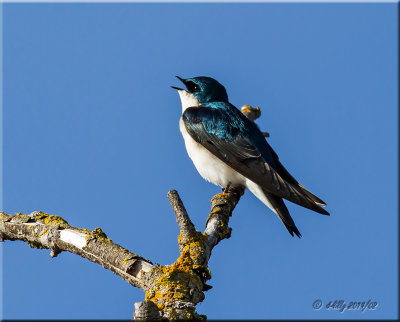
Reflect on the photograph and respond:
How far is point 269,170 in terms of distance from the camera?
5902mm

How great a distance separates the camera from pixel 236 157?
20.1 ft

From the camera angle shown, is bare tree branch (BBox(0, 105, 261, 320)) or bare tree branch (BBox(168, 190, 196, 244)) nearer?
bare tree branch (BBox(0, 105, 261, 320))

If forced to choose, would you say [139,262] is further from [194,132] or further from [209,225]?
[194,132]

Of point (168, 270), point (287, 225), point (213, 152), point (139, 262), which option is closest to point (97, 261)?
point (139, 262)

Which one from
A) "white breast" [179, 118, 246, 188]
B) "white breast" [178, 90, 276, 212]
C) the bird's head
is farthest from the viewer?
the bird's head

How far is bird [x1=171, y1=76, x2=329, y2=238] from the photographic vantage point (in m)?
5.70

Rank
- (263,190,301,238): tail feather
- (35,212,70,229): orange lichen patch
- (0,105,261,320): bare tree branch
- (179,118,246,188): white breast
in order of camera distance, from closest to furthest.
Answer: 1. (0,105,261,320): bare tree branch
2. (35,212,70,229): orange lichen patch
3. (263,190,301,238): tail feather
4. (179,118,246,188): white breast

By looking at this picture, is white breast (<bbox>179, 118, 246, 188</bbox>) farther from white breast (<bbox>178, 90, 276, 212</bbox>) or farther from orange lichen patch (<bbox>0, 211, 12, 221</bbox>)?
orange lichen patch (<bbox>0, 211, 12, 221</bbox>)

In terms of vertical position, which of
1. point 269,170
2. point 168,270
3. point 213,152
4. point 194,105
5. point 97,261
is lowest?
point 168,270

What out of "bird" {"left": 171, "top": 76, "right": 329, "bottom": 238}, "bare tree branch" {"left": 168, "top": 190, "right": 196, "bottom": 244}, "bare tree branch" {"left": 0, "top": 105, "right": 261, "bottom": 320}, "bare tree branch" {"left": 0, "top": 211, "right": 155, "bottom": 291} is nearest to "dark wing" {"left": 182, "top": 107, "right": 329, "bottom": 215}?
"bird" {"left": 171, "top": 76, "right": 329, "bottom": 238}

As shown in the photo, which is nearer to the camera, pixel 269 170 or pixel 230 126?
pixel 269 170

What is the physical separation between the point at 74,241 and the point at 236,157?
7.91ft

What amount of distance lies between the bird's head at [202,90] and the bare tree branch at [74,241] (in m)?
3.12

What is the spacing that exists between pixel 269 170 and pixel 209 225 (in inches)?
55.1
